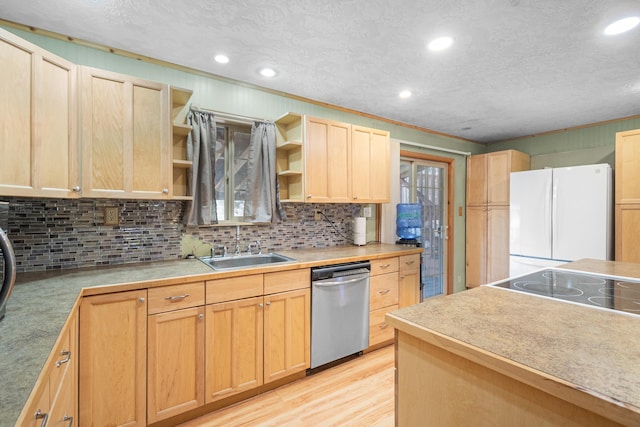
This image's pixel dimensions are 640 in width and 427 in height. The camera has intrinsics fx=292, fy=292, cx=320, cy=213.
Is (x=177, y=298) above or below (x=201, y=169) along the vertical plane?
below

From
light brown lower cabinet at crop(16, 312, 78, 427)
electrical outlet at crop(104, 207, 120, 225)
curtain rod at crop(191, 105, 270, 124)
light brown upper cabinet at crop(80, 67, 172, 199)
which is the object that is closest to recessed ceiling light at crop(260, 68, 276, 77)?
curtain rod at crop(191, 105, 270, 124)

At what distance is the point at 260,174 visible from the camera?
2.65m

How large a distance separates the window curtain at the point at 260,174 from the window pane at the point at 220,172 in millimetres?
208

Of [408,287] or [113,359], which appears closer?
[113,359]

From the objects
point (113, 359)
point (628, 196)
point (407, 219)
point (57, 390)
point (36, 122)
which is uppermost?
point (36, 122)

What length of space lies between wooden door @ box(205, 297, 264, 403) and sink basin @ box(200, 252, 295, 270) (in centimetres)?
45

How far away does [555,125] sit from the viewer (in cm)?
381

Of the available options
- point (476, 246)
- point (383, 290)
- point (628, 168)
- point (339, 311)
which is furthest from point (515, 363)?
point (476, 246)

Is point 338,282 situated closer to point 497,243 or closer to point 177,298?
point 177,298

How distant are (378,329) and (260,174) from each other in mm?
1808

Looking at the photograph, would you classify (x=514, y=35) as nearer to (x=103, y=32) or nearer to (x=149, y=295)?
(x=103, y=32)

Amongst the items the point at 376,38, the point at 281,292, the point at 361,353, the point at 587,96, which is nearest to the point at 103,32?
the point at 376,38

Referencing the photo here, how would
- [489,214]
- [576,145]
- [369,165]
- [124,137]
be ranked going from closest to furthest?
1. [124,137]
2. [369,165]
3. [576,145]
4. [489,214]

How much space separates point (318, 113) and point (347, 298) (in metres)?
1.91
